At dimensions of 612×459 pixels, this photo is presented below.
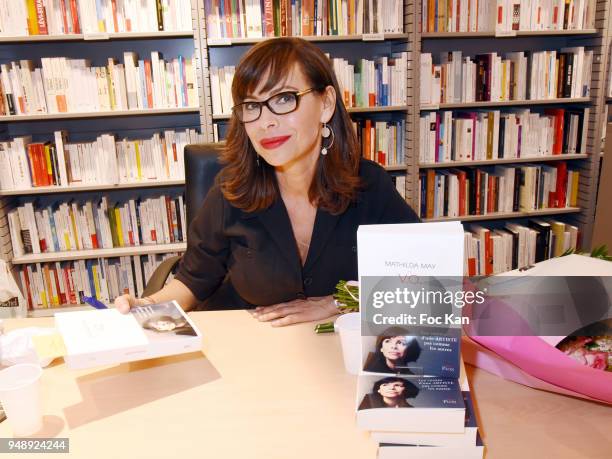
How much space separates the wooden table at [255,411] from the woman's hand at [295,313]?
10 centimetres

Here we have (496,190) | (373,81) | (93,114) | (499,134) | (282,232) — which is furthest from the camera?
(496,190)

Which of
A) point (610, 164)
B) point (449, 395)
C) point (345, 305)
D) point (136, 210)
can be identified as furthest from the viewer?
point (136, 210)

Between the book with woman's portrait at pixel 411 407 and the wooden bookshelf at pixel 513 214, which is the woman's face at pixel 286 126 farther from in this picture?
the wooden bookshelf at pixel 513 214

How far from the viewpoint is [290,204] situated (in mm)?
1610

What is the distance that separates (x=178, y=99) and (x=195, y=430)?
93.4 inches

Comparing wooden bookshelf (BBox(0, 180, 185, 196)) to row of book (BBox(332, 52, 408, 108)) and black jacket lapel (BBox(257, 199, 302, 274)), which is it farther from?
black jacket lapel (BBox(257, 199, 302, 274))

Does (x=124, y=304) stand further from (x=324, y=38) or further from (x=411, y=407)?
(x=324, y=38)

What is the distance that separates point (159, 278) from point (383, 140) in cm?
187

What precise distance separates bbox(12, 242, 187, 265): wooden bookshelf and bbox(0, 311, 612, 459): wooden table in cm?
196

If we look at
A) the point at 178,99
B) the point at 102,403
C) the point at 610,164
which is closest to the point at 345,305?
the point at 102,403

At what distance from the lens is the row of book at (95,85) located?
2.76 m

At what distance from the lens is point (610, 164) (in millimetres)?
2887

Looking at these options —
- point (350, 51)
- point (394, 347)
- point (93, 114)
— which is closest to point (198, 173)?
point (394, 347)

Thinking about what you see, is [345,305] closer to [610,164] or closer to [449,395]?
[449,395]
